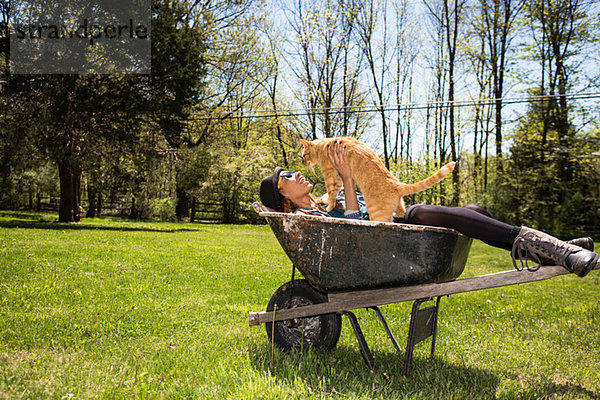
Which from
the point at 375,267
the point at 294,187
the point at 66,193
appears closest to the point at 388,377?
the point at 375,267

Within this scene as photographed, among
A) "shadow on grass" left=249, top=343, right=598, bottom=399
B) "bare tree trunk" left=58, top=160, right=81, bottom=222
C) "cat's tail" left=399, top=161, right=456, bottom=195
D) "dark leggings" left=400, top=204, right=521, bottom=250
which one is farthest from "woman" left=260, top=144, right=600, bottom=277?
"bare tree trunk" left=58, top=160, right=81, bottom=222

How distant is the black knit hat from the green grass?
943 mm

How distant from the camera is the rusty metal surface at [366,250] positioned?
7.04ft

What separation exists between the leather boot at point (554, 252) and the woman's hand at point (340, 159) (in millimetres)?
980

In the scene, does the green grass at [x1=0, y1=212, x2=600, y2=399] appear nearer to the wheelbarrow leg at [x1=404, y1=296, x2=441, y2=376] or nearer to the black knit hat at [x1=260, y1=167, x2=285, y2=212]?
the wheelbarrow leg at [x1=404, y1=296, x2=441, y2=376]

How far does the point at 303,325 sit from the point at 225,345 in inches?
22.6

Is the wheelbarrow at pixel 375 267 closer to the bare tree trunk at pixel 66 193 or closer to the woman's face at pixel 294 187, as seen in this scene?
the woman's face at pixel 294 187

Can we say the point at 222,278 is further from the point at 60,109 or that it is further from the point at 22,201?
the point at 22,201

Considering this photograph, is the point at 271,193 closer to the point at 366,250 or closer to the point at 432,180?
the point at 366,250

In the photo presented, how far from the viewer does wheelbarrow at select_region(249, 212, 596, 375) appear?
2131 mm

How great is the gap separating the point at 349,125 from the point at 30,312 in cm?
1716

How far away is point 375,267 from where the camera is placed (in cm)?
226

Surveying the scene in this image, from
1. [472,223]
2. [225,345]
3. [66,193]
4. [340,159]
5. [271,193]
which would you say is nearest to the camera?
[472,223]

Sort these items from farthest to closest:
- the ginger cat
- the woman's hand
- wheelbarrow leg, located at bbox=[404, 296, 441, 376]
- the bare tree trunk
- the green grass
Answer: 1. the bare tree trunk
2. the woman's hand
3. the ginger cat
4. wheelbarrow leg, located at bbox=[404, 296, 441, 376]
5. the green grass
